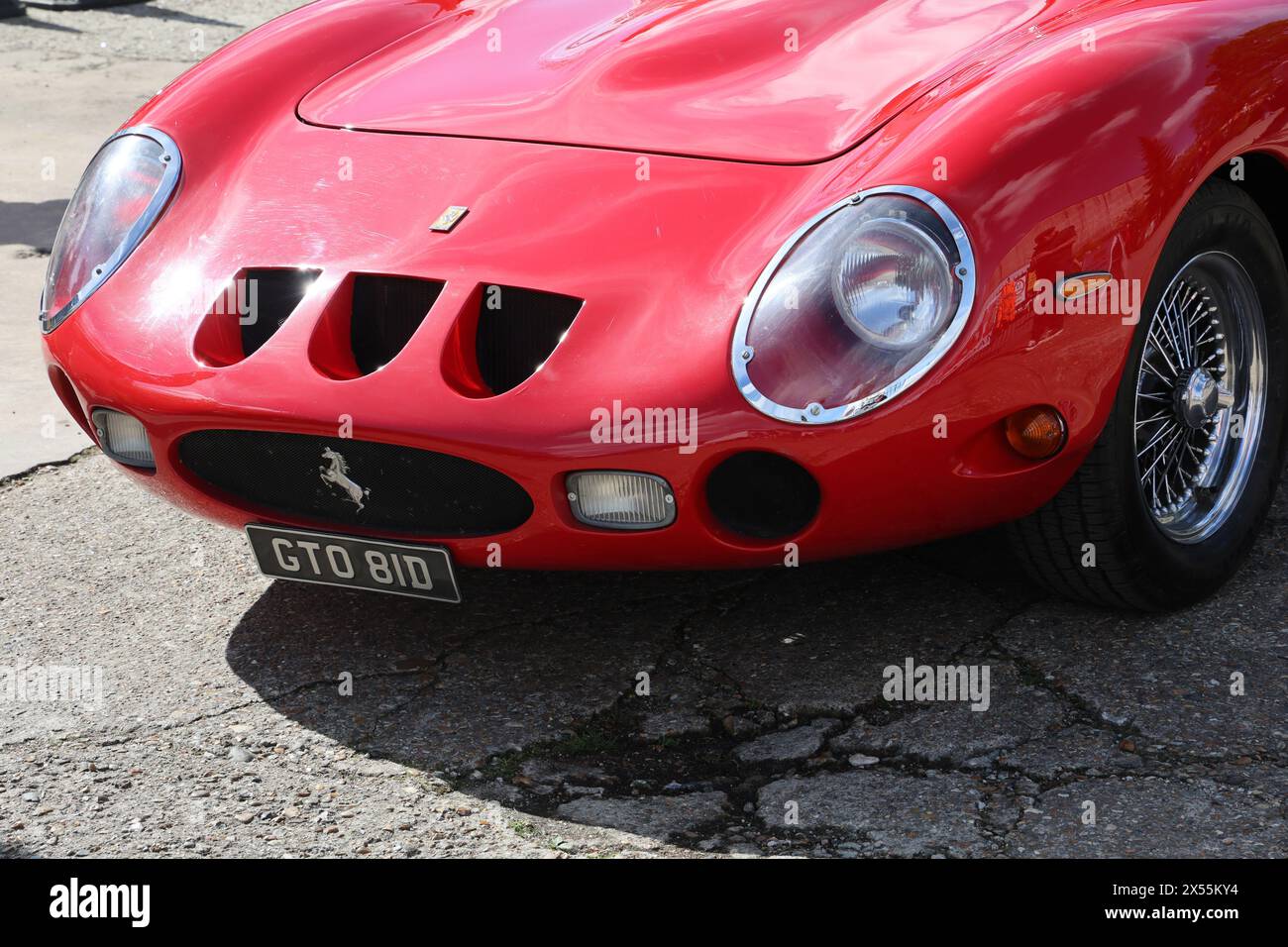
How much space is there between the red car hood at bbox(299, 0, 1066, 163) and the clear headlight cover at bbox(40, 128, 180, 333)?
0.96 feet

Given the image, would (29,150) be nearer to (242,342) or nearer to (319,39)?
(319,39)

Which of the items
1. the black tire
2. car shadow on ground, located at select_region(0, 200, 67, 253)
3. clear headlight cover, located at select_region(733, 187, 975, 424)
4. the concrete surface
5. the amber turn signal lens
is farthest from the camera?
car shadow on ground, located at select_region(0, 200, 67, 253)

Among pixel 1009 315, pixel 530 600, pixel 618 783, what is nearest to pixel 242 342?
pixel 530 600

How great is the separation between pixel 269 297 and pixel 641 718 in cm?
92

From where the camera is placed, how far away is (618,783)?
7.73 ft

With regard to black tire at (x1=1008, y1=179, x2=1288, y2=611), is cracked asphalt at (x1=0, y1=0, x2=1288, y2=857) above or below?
below

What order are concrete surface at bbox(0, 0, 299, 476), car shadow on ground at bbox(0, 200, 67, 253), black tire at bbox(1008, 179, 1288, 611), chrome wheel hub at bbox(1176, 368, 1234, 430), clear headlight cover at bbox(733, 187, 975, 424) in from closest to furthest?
clear headlight cover at bbox(733, 187, 975, 424) < black tire at bbox(1008, 179, 1288, 611) < chrome wheel hub at bbox(1176, 368, 1234, 430) < concrete surface at bbox(0, 0, 299, 476) < car shadow on ground at bbox(0, 200, 67, 253)

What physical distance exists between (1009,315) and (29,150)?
530 cm

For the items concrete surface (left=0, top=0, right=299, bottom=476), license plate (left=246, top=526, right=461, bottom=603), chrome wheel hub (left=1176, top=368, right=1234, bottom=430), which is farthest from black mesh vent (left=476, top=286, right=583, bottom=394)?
concrete surface (left=0, top=0, right=299, bottom=476)

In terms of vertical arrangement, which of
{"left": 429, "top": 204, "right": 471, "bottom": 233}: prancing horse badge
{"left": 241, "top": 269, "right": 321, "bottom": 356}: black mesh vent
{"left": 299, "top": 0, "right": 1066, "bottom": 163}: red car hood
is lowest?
{"left": 241, "top": 269, "right": 321, "bottom": 356}: black mesh vent

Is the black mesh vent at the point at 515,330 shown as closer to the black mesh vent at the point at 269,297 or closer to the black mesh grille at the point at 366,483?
the black mesh grille at the point at 366,483

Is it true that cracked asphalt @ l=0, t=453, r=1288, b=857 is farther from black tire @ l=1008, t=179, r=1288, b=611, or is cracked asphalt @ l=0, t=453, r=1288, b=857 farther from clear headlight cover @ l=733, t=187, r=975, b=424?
clear headlight cover @ l=733, t=187, r=975, b=424

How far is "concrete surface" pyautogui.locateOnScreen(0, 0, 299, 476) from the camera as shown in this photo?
4.01 metres
